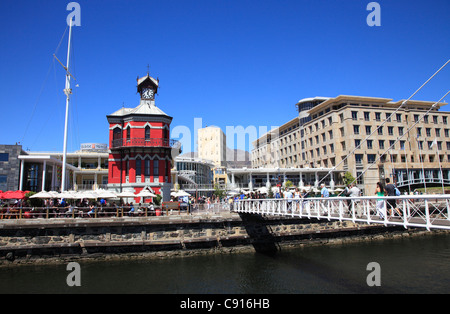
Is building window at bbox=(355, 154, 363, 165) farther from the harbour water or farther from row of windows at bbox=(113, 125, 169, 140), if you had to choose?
row of windows at bbox=(113, 125, 169, 140)

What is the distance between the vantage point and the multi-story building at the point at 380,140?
56.6m

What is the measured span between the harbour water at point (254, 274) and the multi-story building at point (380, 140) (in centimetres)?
3340

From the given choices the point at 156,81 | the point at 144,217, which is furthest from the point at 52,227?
the point at 156,81

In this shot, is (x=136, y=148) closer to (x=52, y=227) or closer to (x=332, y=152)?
(x=52, y=227)

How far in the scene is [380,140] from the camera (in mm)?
57906

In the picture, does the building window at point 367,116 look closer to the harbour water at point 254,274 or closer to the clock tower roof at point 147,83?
the harbour water at point 254,274

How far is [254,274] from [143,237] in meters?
9.70

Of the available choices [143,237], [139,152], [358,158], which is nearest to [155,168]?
[139,152]

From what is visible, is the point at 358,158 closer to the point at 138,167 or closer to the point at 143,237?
the point at 138,167

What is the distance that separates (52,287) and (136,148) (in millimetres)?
18397

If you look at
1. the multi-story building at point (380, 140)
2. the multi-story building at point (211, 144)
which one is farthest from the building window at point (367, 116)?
the multi-story building at point (211, 144)

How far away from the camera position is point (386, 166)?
57.0 meters

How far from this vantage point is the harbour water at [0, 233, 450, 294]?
16.3 metres

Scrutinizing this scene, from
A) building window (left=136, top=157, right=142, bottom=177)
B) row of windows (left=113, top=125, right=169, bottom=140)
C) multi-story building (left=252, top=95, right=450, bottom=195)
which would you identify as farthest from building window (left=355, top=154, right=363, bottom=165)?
building window (left=136, top=157, right=142, bottom=177)
